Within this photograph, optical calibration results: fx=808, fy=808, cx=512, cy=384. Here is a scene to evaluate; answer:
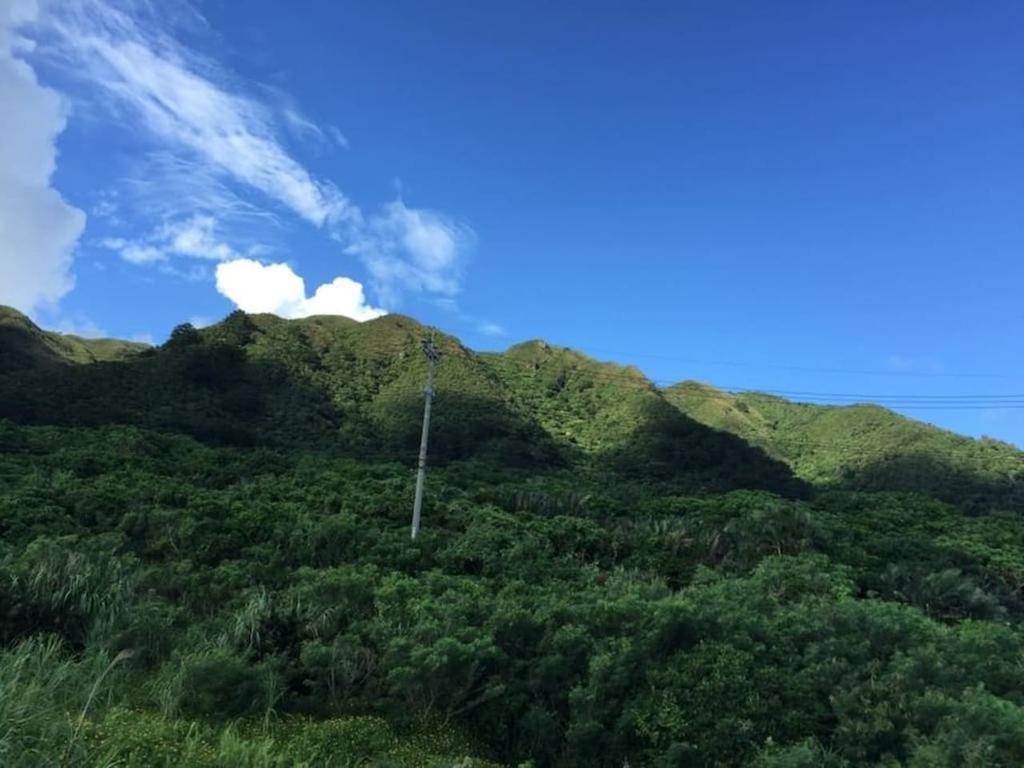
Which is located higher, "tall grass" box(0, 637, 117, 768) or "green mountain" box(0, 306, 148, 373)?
"green mountain" box(0, 306, 148, 373)

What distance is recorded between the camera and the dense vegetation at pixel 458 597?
31.5ft

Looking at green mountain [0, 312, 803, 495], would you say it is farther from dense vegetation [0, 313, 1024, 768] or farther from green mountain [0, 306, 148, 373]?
green mountain [0, 306, 148, 373]

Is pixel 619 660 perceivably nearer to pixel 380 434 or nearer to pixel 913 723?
pixel 913 723

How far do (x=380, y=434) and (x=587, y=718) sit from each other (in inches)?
1918

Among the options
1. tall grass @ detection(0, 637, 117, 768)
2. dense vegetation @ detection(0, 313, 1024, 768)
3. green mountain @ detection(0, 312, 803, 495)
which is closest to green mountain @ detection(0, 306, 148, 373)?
green mountain @ detection(0, 312, 803, 495)

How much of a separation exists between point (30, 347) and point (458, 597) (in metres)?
67.0

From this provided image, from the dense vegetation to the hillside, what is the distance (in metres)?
1.36

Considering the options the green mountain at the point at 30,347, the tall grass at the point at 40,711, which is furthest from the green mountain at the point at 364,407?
the tall grass at the point at 40,711

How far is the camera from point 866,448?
72.9 m

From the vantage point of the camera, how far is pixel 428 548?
24969mm

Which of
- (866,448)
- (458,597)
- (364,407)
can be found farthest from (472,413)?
(458,597)

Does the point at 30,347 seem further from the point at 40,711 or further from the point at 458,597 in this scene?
the point at 40,711

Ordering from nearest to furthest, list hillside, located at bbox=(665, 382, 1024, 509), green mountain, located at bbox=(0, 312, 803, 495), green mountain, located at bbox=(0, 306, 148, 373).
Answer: green mountain, located at bbox=(0, 312, 803, 495)
hillside, located at bbox=(665, 382, 1024, 509)
green mountain, located at bbox=(0, 306, 148, 373)

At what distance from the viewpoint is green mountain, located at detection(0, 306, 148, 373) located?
64062 mm
